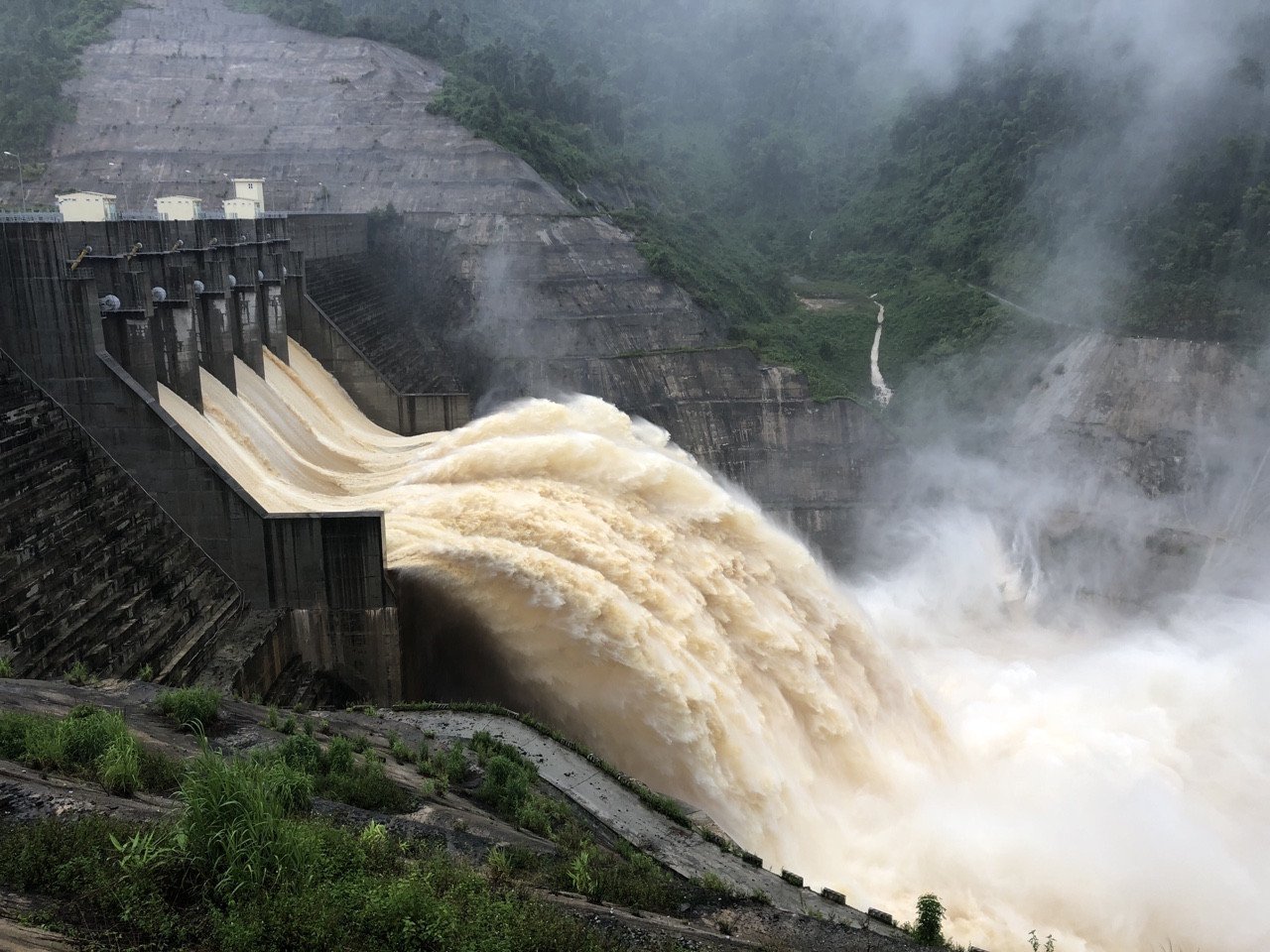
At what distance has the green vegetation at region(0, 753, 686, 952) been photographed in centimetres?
707

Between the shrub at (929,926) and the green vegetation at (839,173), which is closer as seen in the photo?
the shrub at (929,926)

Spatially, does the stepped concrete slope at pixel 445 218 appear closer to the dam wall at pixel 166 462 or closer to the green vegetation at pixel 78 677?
the dam wall at pixel 166 462

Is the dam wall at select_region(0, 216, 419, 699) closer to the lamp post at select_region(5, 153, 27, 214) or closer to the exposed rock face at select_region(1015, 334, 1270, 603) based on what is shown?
the exposed rock face at select_region(1015, 334, 1270, 603)

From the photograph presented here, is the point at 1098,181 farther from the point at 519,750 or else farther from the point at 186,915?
the point at 186,915

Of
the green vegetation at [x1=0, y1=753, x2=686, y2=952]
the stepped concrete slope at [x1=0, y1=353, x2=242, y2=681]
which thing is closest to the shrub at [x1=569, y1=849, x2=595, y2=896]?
the green vegetation at [x1=0, y1=753, x2=686, y2=952]

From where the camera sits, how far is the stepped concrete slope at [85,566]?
14727 mm

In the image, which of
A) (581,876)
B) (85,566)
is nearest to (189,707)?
(85,566)

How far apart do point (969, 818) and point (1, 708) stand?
629 inches

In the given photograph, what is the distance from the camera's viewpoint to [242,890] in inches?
293

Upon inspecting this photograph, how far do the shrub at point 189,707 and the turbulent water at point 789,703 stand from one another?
6255 mm

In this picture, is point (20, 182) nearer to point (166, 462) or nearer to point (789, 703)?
point (166, 462)

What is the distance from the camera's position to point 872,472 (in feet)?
120

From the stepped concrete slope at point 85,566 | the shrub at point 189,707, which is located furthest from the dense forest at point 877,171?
the shrub at point 189,707

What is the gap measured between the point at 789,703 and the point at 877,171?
6199 cm
